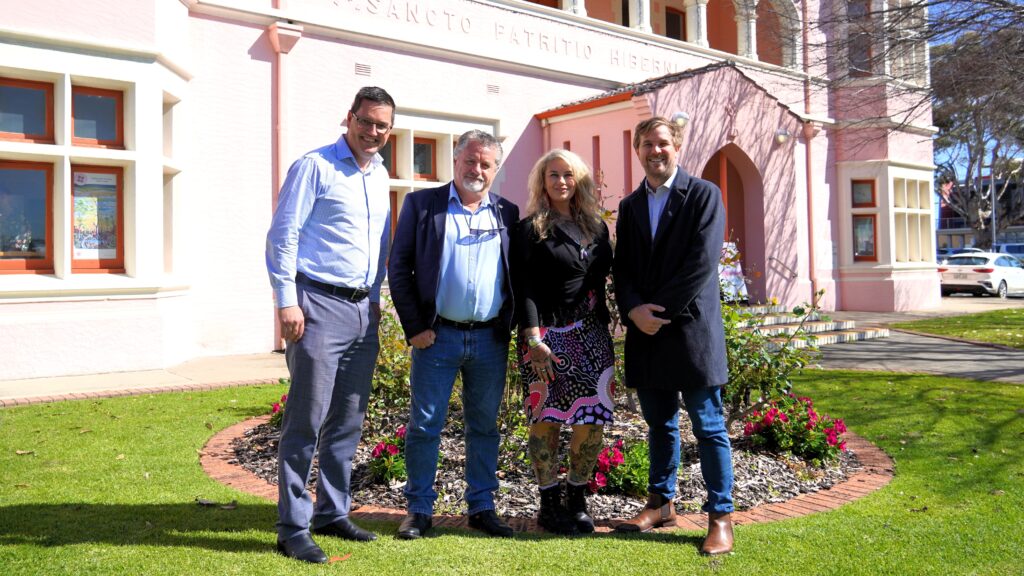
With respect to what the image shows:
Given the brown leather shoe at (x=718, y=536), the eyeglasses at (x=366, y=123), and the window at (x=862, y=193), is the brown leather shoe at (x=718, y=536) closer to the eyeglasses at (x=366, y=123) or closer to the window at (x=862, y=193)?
the eyeglasses at (x=366, y=123)

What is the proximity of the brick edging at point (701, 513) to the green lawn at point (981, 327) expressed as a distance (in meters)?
7.68

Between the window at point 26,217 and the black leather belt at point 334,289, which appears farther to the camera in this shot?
the window at point 26,217

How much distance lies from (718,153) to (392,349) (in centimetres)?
934

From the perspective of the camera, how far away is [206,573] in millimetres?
3139

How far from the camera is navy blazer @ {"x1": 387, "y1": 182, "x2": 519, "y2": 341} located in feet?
11.7

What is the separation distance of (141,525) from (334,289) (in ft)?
5.14

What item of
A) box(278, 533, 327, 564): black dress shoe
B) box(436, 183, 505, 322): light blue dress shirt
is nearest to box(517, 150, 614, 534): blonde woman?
box(436, 183, 505, 322): light blue dress shirt

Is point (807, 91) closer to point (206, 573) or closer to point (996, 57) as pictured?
point (996, 57)

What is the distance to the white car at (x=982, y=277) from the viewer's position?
25.6 m

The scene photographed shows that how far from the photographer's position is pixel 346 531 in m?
3.57

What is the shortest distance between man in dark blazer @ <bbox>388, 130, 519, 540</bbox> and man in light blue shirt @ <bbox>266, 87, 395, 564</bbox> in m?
0.18

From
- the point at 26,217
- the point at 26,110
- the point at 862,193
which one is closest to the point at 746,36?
the point at 862,193

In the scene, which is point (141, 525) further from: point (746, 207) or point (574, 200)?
point (746, 207)

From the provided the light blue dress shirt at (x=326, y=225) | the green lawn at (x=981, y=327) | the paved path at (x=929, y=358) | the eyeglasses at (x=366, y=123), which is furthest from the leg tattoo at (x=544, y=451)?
the green lawn at (x=981, y=327)
